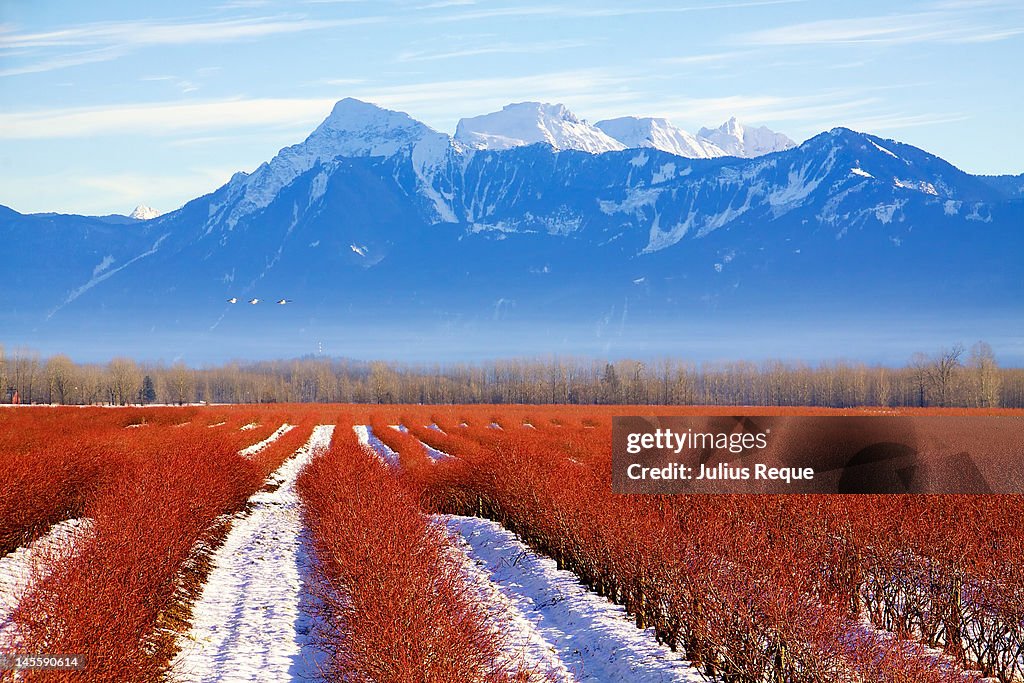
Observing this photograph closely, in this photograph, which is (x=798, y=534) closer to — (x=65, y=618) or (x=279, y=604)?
(x=279, y=604)

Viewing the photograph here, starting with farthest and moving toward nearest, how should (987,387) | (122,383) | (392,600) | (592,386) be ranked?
(592,386) < (122,383) < (987,387) < (392,600)

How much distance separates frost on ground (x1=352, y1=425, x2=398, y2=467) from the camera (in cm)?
3906

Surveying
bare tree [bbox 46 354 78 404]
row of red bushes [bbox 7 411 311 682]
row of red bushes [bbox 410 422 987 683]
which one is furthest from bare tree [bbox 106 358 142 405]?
row of red bushes [bbox 410 422 987 683]

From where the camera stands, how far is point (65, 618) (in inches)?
408

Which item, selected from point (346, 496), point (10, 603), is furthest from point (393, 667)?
point (346, 496)

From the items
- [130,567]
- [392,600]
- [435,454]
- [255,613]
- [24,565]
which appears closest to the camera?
[392,600]

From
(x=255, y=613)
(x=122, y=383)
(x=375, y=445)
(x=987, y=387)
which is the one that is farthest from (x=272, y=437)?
(x=122, y=383)

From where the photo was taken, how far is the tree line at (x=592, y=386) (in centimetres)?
12788

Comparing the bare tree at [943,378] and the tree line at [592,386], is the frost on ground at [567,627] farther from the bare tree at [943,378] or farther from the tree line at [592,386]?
the bare tree at [943,378]

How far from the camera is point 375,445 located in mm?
50688

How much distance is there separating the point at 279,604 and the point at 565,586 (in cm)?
456

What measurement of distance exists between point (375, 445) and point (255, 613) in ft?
113
